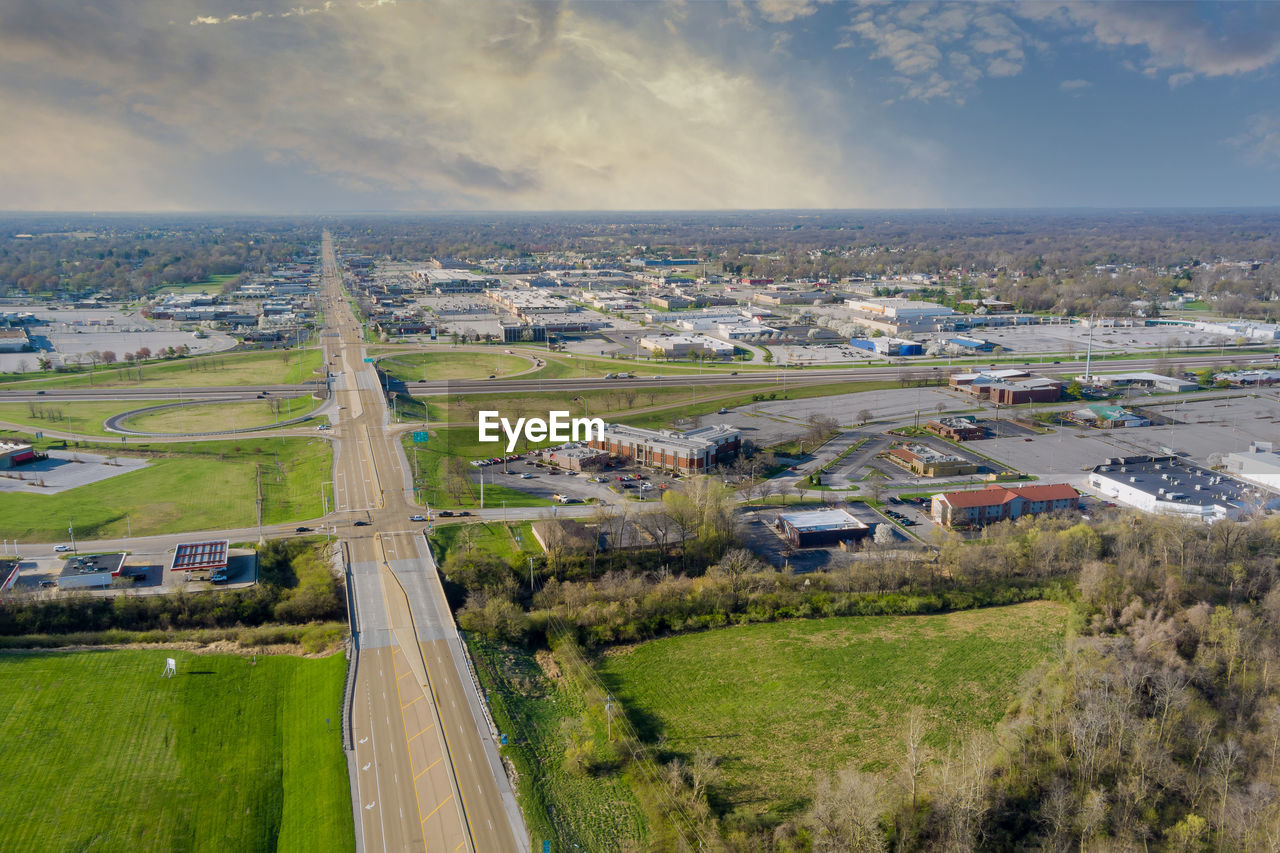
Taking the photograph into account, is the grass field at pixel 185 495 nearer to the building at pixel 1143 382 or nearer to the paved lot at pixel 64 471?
the paved lot at pixel 64 471

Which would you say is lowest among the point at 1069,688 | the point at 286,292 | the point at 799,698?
the point at 799,698

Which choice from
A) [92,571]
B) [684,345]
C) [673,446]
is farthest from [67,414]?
[684,345]

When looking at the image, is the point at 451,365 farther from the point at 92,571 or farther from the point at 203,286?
the point at 203,286

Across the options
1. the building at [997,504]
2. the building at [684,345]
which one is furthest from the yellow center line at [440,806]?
the building at [684,345]

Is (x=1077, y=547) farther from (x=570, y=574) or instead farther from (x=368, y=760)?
(x=368, y=760)

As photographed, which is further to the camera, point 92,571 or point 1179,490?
point 1179,490

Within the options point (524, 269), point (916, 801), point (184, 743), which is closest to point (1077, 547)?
point (916, 801)
